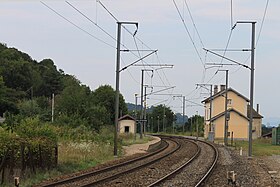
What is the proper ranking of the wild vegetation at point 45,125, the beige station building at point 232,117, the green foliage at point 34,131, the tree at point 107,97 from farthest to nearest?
1. the tree at point 107,97
2. the beige station building at point 232,117
3. the green foliage at point 34,131
4. the wild vegetation at point 45,125

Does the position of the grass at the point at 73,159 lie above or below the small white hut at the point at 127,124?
below

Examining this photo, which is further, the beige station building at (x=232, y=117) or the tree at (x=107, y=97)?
the tree at (x=107, y=97)

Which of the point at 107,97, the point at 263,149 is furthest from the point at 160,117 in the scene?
the point at 263,149

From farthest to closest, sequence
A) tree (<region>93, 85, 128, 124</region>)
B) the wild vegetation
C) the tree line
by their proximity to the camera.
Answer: tree (<region>93, 85, 128, 124</region>), the tree line, the wild vegetation

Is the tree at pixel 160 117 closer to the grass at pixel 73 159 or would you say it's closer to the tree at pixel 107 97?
the tree at pixel 107 97

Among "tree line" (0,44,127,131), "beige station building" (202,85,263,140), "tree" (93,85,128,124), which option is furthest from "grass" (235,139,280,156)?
"tree" (93,85,128,124)

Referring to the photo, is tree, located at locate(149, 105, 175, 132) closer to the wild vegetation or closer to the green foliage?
the wild vegetation

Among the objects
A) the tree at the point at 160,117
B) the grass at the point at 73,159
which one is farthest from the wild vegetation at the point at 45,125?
the tree at the point at 160,117

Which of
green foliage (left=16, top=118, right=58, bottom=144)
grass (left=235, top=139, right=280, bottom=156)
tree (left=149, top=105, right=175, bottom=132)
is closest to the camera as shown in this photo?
green foliage (left=16, top=118, right=58, bottom=144)

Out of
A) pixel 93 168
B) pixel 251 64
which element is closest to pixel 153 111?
pixel 251 64

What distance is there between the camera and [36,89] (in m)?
117

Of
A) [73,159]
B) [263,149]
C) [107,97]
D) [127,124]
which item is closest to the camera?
[73,159]

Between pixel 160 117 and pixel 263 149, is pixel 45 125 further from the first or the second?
pixel 160 117

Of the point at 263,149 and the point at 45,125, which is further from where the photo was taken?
the point at 263,149
